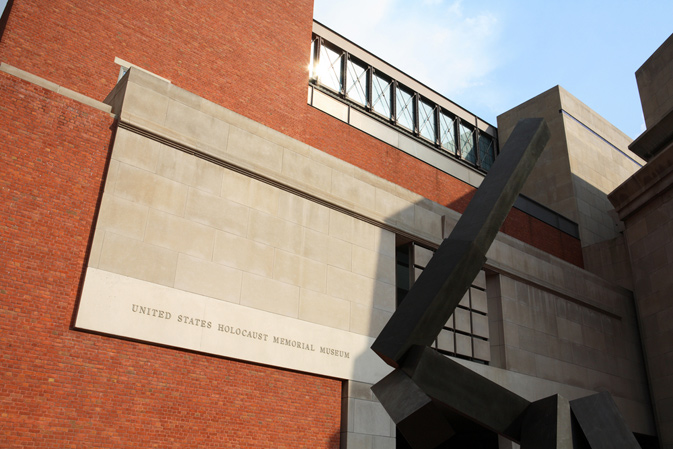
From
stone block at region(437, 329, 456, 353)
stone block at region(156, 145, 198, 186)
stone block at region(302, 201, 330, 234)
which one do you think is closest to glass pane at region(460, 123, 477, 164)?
stone block at region(437, 329, 456, 353)

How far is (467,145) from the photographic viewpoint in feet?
104

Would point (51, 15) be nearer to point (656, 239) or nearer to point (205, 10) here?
point (205, 10)

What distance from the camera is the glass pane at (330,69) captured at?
25594 millimetres

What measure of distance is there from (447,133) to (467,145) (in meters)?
1.81

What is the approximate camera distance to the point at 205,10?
2206 centimetres

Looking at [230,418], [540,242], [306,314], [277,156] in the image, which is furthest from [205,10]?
[540,242]

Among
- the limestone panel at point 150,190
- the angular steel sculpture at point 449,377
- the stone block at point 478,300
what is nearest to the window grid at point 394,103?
the stone block at point 478,300

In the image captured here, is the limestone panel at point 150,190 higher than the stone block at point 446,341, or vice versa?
the limestone panel at point 150,190

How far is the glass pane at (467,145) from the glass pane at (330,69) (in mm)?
8301

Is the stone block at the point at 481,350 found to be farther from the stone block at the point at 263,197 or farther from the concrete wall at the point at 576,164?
the concrete wall at the point at 576,164

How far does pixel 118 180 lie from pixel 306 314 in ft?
19.3

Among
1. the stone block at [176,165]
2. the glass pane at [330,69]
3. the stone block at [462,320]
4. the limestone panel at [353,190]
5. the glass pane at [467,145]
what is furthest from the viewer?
the glass pane at [467,145]

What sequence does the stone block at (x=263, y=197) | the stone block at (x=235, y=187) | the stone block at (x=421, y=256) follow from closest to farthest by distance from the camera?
the stone block at (x=235, y=187), the stone block at (x=263, y=197), the stone block at (x=421, y=256)

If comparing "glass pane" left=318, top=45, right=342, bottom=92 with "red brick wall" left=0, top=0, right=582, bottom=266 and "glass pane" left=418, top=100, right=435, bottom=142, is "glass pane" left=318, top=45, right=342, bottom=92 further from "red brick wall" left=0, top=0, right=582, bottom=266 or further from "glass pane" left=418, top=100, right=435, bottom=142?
A: "glass pane" left=418, top=100, right=435, bottom=142
